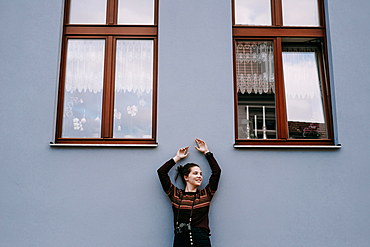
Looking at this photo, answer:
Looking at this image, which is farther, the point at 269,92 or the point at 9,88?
the point at 269,92

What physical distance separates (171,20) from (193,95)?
1.10 metres

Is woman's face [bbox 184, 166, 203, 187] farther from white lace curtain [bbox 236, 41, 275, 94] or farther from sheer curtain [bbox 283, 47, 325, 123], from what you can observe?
sheer curtain [bbox 283, 47, 325, 123]

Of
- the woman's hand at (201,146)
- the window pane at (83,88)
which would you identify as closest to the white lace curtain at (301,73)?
the woman's hand at (201,146)

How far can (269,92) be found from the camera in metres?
4.38

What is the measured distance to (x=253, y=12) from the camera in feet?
15.0

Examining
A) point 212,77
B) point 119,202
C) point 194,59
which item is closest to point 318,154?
point 212,77

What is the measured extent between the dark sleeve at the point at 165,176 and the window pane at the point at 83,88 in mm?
1078

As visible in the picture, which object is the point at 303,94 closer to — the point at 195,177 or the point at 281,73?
the point at 281,73

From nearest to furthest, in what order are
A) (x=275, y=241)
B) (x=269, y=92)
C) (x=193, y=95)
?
(x=275, y=241)
(x=193, y=95)
(x=269, y=92)

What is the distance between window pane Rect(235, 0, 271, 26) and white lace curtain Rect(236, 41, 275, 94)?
321 mm

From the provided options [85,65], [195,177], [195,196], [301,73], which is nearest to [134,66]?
[85,65]

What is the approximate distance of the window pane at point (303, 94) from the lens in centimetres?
429

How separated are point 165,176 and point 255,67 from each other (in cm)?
Result: 203

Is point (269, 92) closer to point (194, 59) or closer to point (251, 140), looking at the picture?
point (251, 140)
